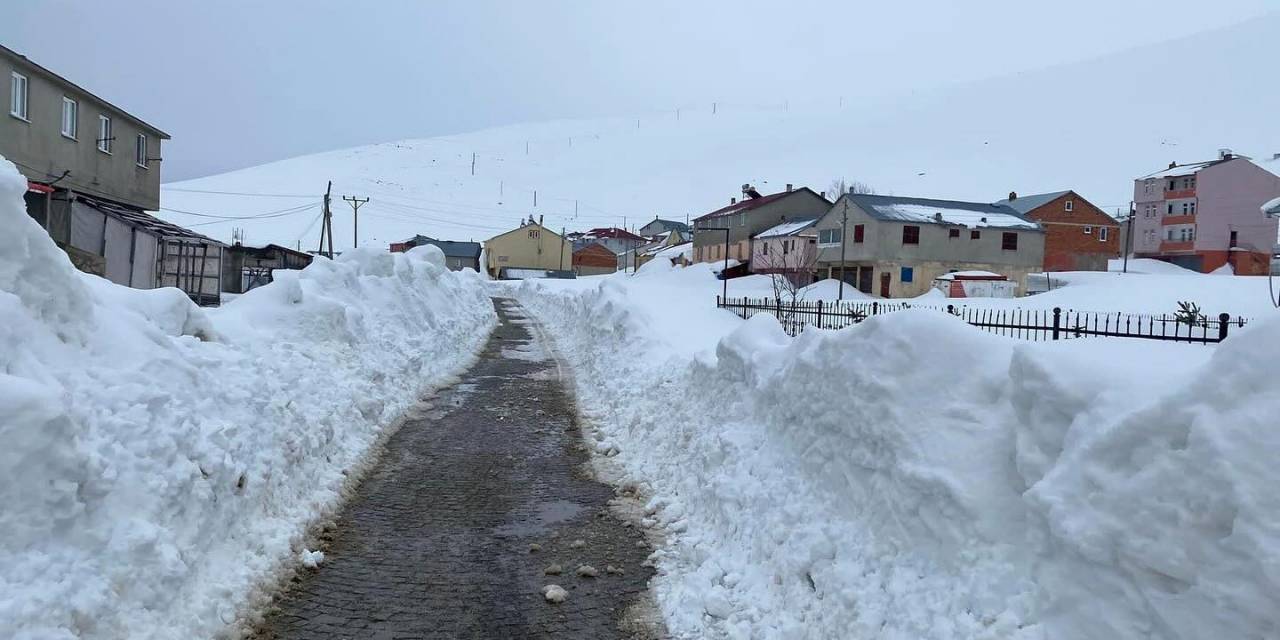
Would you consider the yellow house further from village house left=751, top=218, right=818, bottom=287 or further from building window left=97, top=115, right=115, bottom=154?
building window left=97, top=115, right=115, bottom=154

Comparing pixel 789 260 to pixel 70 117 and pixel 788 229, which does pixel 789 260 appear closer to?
pixel 788 229

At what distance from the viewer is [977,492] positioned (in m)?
5.15

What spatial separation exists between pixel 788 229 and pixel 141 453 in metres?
61.3

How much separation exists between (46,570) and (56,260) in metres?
3.04

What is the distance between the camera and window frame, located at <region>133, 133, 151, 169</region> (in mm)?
30892

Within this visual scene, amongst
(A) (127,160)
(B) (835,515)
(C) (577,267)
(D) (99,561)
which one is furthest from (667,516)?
(C) (577,267)

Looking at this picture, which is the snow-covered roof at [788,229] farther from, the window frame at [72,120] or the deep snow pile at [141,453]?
the deep snow pile at [141,453]

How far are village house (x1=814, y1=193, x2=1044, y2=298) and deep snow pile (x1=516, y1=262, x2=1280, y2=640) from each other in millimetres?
46546

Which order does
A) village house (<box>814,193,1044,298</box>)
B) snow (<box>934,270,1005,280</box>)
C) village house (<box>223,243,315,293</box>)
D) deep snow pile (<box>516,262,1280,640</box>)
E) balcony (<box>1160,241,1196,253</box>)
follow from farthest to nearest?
1. balcony (<box>1160,241,1196,253</box>)
2. village house (<box>814,193,1044,298</box>)
3. snow (<box>934,270,1005,280</box>)
4. village house (<box>223,243,315,293</box>)
5. deep snow pile (<box>516,262,1280,640</box>)

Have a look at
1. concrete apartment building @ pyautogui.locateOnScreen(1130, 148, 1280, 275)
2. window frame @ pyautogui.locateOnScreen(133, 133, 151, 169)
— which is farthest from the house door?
window frame @ pyautogui.locateOnScreen(133, 133, 151, 169)

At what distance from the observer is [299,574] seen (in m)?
7.05

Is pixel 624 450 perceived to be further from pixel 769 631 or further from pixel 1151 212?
pixel 1151 212

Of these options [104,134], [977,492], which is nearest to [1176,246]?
[104,134]

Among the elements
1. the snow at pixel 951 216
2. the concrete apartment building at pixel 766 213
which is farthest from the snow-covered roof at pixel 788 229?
the snow at pixel 951 216
